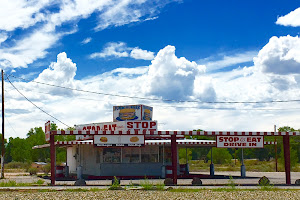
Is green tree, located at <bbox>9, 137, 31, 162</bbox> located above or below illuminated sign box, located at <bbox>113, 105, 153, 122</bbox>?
below

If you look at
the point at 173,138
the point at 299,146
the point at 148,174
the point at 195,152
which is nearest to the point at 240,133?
the point at 173,138

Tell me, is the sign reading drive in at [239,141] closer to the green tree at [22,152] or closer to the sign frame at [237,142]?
the sign frame at [237,142]

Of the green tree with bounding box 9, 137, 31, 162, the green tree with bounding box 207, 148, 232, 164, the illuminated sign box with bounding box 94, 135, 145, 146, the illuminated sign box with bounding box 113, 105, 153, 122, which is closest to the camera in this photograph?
the illuminated sign box with bounding box 94, 135, 145, 146

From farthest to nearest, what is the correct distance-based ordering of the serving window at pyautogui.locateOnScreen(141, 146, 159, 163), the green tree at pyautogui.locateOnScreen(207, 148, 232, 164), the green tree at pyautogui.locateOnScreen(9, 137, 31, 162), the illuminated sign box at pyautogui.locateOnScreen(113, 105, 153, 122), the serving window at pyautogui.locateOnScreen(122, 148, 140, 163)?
the green tree at pyautogui.locateOnScreen(9, 137, 31, 162)
the green tree at pyautogui.locateOnScreen(207, 148, 232, 164)
the illuminated sign box at pyautogui.locateOnScreen(113, 105, 153, 122)
the serving window at pyautogui.locateOnScreen(141, 146, 159, 163)
the serving window at pyautogui.locateOnScreen(122, 148, 140, 163)

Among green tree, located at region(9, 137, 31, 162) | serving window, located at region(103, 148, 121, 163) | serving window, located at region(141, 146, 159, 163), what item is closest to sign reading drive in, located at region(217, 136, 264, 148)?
serving window, located at region(141, 146, 159, 163)

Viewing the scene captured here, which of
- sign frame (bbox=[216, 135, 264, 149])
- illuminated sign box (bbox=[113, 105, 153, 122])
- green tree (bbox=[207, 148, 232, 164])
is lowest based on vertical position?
green tree (bbox=[207, 148, 232, 164])

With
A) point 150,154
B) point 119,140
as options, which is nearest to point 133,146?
point 119,140

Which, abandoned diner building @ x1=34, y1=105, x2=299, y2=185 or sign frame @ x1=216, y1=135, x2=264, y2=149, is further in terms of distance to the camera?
sign frame @ x1=216, y1=135, x2=264, y2=149

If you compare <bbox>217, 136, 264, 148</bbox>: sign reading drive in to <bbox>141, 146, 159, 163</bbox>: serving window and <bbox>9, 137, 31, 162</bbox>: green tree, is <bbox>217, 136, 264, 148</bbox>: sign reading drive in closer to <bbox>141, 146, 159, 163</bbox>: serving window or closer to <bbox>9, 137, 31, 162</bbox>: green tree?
<bbox>141, 146, 159, 163</bbox>: serving window

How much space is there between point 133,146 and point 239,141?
6.21 metres

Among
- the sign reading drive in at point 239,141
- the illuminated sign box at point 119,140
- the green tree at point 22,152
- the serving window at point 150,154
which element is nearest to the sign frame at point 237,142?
the sign reading drive in at point 239,141

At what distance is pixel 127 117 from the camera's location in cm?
3950

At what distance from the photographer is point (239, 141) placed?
88.3ft

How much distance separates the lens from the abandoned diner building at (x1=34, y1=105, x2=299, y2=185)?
84.8 ft
